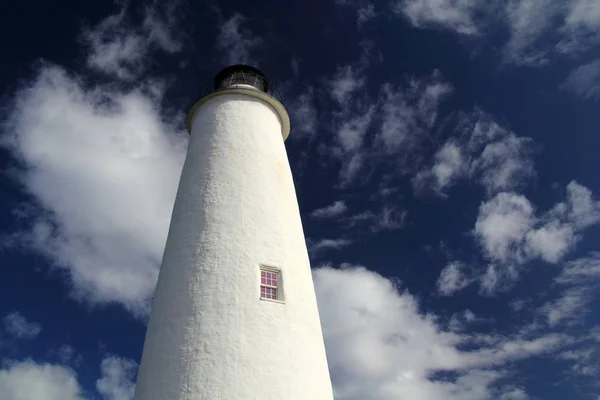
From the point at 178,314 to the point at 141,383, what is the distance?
1.28 meters

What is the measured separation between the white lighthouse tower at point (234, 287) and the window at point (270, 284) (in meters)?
0.02

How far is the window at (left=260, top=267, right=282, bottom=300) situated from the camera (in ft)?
29.8

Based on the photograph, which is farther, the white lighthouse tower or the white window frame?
the white window frame

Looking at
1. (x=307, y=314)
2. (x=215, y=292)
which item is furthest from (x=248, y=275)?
(x=307, y=314)

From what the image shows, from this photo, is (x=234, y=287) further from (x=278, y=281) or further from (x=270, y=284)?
(x=278, y=281)

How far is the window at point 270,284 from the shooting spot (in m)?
9.08

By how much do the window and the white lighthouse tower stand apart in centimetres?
2

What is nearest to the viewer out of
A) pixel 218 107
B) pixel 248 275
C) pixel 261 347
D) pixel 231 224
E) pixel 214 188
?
pixel 261 347

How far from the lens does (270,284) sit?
9.22 meters

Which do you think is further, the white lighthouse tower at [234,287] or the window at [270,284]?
the window at [270,284]

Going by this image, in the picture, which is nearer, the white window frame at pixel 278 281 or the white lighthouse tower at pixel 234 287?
the white lighthouse tower at pixel 234 287

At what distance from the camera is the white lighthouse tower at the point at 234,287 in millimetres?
7855

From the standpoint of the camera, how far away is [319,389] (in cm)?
845

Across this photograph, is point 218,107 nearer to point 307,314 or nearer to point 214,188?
point 214,188
